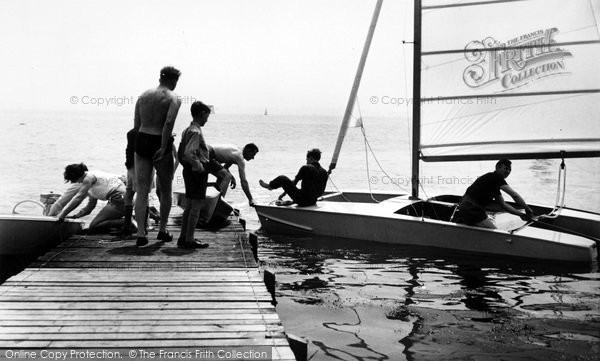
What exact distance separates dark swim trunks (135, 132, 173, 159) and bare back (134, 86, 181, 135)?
48mm

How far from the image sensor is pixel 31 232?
8062 mm

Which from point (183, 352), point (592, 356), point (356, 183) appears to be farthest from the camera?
point (356, 183)

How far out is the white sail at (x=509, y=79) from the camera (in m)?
12.0

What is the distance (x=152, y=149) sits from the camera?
7.02 metres

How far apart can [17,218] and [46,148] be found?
3988 cm

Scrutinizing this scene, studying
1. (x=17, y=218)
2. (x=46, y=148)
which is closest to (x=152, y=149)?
(x=17, y=218)

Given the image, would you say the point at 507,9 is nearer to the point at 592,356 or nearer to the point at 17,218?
the point at 592,356

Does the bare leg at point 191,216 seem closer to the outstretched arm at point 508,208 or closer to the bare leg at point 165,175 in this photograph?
the bare leg at point 165,175

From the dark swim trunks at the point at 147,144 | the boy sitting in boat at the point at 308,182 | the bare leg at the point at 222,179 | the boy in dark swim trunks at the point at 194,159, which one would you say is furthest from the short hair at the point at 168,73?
the boy sitting in boat at the point at 308,182

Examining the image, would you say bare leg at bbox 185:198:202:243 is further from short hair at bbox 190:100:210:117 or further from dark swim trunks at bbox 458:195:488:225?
dark swim trunks at bbox 458:195:488:225

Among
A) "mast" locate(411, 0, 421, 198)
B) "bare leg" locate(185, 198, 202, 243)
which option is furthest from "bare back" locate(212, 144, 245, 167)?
"mast" locate(411, 0, 421, 198)

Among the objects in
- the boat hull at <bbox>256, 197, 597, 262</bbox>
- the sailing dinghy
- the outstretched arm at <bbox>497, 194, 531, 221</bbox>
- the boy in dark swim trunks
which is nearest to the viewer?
the boy in dark swim trunks

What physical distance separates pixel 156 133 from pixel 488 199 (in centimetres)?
598

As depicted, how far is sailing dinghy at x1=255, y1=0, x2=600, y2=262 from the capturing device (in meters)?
11.9
